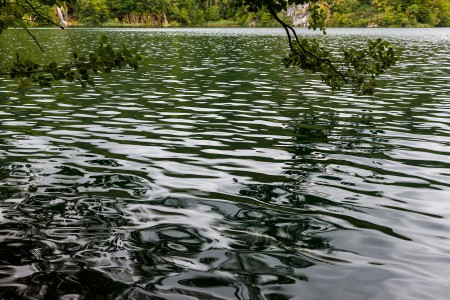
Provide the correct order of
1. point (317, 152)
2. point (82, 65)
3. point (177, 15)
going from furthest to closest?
point (177, 15) → point (317, 152) → point (82, 65)

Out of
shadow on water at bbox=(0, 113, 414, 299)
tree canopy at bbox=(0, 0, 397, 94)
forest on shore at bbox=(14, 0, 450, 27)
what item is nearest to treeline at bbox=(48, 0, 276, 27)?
forest on shore at bbox=(14, 0, 450, 27)

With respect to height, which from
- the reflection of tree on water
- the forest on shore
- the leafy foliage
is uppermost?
the forest on shore

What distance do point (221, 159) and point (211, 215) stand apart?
325 cm

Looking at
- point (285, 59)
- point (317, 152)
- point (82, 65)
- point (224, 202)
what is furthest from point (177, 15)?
point (82, 65)

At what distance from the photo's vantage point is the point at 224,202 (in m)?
7.54

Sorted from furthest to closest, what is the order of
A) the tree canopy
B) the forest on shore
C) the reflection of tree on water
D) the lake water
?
1. the forest on shore
2. the reflection of tree on water
3. the tree canopy
4. the lake water

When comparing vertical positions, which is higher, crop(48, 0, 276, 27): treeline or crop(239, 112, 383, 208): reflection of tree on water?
crop(48, 0, 276, 27): treeline

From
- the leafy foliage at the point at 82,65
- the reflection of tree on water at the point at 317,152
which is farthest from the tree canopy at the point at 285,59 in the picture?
the reflection of tree on water at the point at 317,152

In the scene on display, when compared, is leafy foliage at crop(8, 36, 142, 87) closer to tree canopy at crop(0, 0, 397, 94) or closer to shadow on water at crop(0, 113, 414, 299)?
tree canopy at crop(0, 0, 397, 94)

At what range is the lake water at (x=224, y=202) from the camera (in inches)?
198

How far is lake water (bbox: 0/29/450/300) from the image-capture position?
503 centimetres

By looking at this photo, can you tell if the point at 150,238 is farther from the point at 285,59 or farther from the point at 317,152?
the point at 317,152

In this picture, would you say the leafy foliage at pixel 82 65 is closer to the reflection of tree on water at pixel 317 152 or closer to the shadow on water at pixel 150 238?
the shadow on water at pixel 150 238

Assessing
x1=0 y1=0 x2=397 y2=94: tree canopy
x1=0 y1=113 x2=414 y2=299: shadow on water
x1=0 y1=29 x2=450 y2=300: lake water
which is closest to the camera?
x1=0 y1=113 x2=414 y2=299: shadow on water
